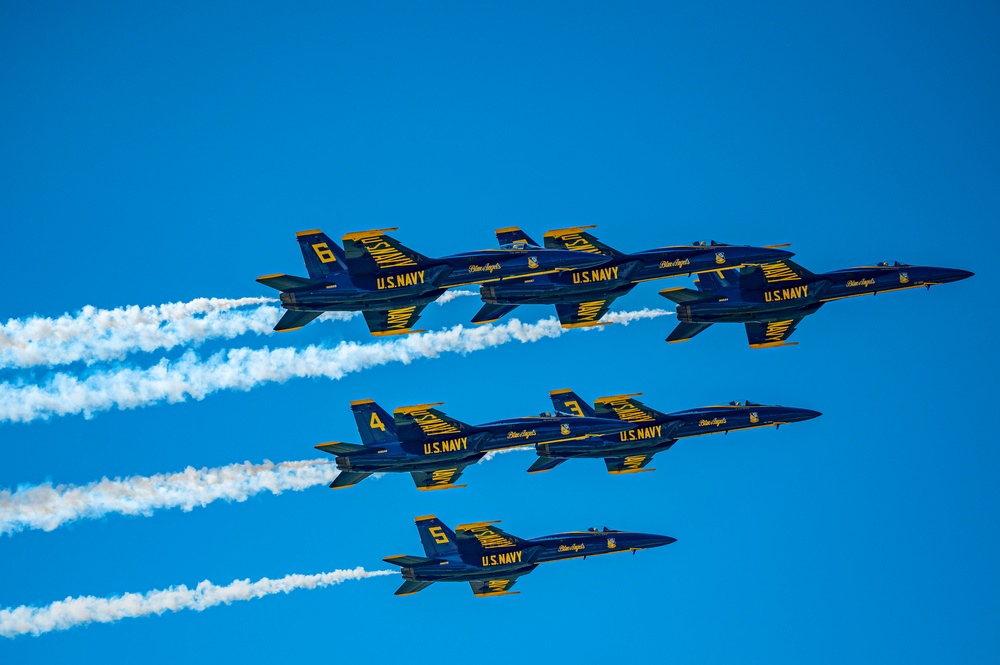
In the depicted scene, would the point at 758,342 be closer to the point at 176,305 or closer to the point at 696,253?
the point at 696,253

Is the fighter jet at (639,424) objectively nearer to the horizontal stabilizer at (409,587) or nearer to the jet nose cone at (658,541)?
the jet nose cone at (658,541)

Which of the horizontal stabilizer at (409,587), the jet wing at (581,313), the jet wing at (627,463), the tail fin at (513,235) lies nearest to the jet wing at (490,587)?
the horizontal stabilizer at (409,587)

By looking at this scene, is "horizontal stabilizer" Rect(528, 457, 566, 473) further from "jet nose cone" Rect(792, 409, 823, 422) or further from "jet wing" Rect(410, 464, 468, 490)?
"jet nose cone" Rect(792, 409, 823, 422)

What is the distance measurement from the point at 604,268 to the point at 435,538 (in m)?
16.3

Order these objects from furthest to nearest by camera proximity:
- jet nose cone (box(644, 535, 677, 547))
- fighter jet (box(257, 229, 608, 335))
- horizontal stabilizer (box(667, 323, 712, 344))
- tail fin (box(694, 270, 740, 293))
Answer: jet nose cone (box(644, 535, 677, 547)), tail fin (box(694, 270, 740, 293)), horizontal stabilizer (box(667, 323, 712, 344)), fighter jet (box(257, 229, 608, 335))

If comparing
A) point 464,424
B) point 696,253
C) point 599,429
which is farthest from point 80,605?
point 696,253

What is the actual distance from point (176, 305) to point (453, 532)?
1800 centimetres

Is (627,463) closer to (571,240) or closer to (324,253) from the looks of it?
(571,240)

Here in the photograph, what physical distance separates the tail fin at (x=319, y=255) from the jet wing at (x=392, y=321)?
3.95m

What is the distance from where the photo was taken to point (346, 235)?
79.4m

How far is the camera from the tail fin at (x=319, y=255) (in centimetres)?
8044

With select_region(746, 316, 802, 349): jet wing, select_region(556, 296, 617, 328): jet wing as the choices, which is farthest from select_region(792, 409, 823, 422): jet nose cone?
select_region(556, 296, 617, 328): jet wing

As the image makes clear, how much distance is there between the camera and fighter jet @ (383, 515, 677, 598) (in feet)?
290

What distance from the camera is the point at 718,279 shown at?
8975 centimetres
